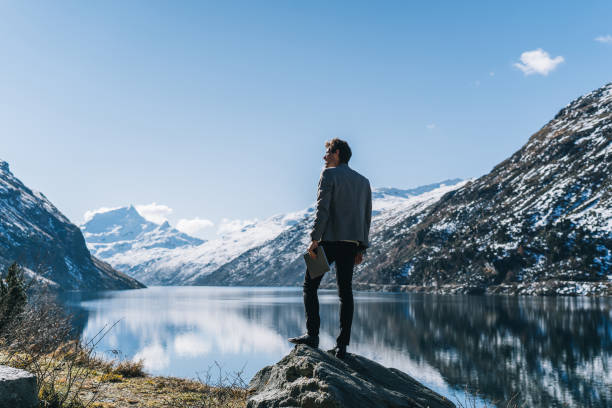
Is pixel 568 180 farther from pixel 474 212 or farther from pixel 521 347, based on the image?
pixel 521 347

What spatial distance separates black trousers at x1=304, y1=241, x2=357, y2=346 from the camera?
26.6 ft

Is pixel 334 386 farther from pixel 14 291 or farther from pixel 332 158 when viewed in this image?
pixel 14 291

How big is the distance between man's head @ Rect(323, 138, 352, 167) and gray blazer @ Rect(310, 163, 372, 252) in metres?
0.23

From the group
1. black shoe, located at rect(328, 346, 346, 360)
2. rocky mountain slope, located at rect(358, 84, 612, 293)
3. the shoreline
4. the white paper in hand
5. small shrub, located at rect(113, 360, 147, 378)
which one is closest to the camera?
the white paper in hand

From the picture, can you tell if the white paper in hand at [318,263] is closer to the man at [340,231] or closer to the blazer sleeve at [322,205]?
the man at [340,231]

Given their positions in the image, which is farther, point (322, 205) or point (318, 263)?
point (322, 205)

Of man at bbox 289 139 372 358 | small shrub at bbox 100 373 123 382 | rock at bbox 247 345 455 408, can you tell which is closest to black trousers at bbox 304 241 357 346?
man at bbox 289 139 372 358

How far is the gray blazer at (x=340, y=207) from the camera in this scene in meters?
7.97

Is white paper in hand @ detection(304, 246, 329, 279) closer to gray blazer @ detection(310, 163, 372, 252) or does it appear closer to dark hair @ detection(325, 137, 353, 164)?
gray blazer @ detection(310, 163, 372, 252)

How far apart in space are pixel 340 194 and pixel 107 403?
577 cm

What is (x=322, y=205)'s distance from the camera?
7.94 m

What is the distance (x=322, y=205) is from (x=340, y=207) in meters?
0.38

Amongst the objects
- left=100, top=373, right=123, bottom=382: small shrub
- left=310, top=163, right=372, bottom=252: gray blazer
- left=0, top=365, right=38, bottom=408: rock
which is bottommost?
left=100, top=373, right=123, bottom=382: small shrub

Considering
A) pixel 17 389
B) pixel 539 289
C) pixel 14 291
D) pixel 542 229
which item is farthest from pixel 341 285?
pixel 542 229
